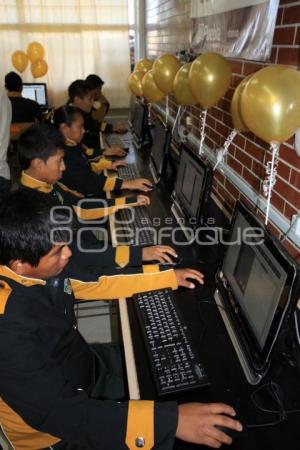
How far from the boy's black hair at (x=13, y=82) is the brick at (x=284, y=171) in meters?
4.07

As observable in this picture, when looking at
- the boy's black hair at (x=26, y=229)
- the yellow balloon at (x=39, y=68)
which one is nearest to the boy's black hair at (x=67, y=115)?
the boy's black hair at (x=26, y=229)

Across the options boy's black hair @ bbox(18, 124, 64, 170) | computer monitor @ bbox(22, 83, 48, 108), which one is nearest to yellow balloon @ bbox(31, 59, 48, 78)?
computer monitor @ bbox(22, 83, 48, 108)

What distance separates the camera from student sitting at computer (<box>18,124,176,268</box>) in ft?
5.00

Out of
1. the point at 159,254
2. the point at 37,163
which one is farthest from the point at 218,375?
the point at 37,163

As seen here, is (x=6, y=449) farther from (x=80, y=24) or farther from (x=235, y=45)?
(x=80, y=24)

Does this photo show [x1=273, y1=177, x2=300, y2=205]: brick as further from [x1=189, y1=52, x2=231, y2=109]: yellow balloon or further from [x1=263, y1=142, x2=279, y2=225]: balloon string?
[x1=189, y1=52, x2=231, y2=109]: yellow balloon

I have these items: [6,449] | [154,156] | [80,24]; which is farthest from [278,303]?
[80,24]

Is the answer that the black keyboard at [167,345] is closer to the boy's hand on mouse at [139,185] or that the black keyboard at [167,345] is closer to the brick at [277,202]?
the brick at [277,202]

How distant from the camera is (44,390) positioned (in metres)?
0.86

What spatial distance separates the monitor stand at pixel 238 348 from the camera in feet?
3.10

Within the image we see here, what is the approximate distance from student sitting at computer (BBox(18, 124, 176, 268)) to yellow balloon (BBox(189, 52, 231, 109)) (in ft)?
2.26

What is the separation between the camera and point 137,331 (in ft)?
3.84

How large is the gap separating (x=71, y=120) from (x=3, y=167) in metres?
0.86

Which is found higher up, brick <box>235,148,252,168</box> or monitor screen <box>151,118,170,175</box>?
brick <box>235,148,252,168</box>
